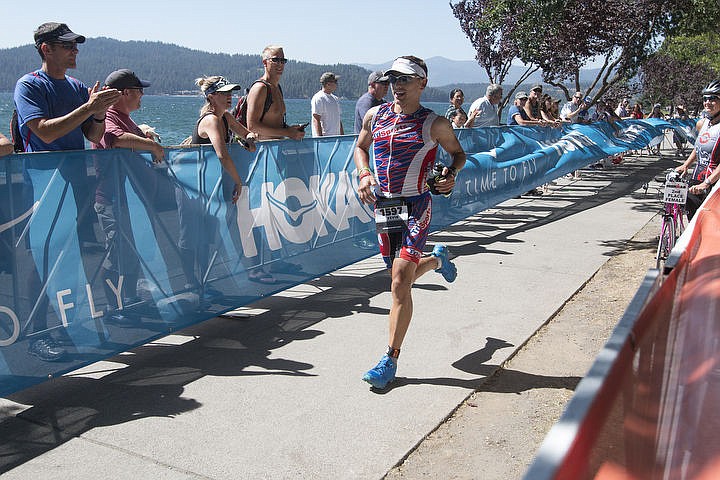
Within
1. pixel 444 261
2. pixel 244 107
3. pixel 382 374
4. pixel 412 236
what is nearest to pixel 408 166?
pixel 412 236

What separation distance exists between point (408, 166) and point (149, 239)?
6.33 ft

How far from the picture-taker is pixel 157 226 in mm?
5324

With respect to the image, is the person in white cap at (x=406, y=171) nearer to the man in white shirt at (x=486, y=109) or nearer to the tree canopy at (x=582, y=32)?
the man in white shirt at (x=486, y=109)

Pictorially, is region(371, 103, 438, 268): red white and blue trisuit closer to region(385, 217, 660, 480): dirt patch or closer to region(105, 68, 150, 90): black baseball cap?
region(385, 217, 660, 480): dirt patch

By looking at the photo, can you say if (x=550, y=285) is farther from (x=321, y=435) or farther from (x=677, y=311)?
(x=677, y=311)

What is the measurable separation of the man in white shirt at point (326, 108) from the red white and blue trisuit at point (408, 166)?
198 inches

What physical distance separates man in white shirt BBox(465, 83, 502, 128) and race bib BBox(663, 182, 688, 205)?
5367mm

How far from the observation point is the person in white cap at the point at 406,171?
5.16 m

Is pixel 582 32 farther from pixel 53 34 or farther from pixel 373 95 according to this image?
pixel 53 34

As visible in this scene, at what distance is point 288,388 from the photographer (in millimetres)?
4914

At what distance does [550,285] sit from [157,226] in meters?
4.27

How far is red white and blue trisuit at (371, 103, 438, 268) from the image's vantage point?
17.2 feet

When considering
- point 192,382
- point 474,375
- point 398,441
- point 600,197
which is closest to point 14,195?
point 192,382

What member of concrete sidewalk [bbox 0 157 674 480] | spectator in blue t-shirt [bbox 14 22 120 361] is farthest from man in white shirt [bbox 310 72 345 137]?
spectator in blue t-shirt [bbox 14 22 120 361]
